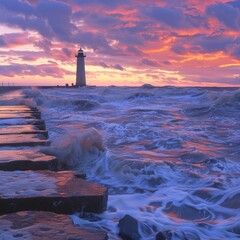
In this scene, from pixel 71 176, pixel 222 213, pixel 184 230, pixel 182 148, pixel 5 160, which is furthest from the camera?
pixel 182 148

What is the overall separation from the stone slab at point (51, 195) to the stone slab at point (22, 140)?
1.73 m

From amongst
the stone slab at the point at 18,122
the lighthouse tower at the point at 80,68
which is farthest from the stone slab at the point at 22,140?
the lighthouse tower at the point at 80,68

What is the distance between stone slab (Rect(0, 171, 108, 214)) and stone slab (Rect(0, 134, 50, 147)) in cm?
173

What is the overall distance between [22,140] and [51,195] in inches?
99.6

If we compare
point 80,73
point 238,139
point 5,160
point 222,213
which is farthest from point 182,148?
point 80,73

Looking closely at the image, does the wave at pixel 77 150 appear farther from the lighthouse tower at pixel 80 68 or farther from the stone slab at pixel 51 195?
the lighthouse tower at pixel 80 68

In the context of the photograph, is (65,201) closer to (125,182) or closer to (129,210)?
(129,210)

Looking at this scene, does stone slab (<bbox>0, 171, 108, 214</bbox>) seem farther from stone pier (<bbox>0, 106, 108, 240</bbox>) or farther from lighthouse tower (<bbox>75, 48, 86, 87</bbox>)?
lighthouse tower (<bbox>75, 48, 86, 87</bbox>)

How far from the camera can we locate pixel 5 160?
398cm

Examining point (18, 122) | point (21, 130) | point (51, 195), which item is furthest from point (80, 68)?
point (51, 195)

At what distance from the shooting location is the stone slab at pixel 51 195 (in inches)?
109

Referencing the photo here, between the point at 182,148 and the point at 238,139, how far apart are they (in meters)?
1.74

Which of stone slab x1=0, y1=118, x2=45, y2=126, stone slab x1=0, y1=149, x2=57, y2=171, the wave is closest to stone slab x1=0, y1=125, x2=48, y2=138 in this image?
the wave

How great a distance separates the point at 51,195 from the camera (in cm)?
287
